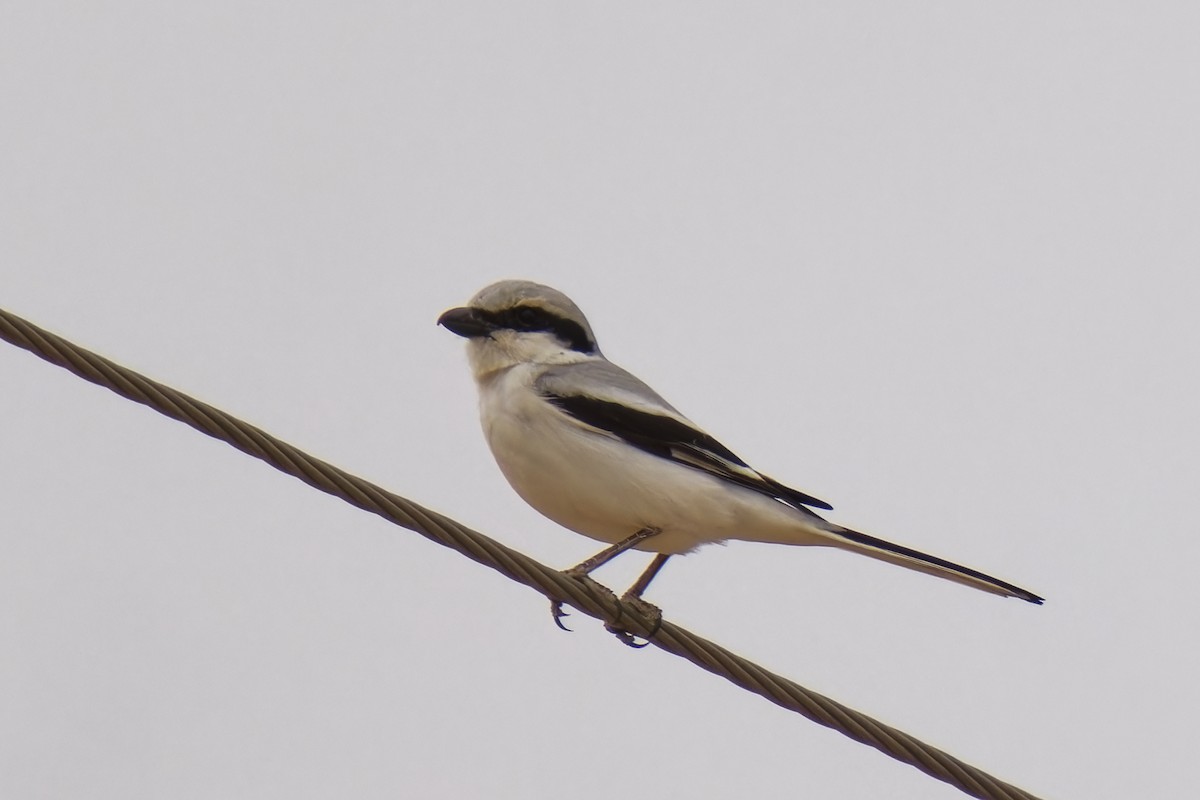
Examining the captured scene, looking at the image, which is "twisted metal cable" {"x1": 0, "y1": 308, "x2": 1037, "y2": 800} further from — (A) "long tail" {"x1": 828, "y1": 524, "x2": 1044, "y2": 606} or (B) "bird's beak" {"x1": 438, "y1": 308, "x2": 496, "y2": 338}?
(B) "bird's beak" {"x1": 438, "y1": 308, "x2": 496, "y2": 338}

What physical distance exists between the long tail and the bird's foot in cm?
85

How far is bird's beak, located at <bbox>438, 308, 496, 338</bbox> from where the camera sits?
7.17m

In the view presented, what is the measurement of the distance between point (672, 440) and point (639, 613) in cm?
103

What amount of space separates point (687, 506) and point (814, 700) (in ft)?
5.51

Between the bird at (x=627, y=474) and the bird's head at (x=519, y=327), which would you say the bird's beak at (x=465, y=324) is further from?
the bird at (x=627, y=474)

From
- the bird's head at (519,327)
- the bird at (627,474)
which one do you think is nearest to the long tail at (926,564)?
the bird at (627,474)

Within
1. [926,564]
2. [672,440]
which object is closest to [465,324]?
[672,440]

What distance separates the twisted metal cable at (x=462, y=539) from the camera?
162 inches

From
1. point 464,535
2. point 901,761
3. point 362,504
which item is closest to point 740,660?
point 901,761

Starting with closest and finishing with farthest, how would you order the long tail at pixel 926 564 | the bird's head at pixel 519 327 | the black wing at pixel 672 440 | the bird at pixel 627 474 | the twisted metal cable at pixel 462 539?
the twisted metal cable at pixel 462 539, the long tail at pixel 926 564, the bird at pixel 627 474, the black wing at pixel 672 440, the bird's head at pixel 519 327

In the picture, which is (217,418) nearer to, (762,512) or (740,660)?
(740,660)

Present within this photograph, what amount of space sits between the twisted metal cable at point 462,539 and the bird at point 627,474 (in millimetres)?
1090

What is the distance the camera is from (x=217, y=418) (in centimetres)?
429

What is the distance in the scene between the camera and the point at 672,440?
6566 millimetres
